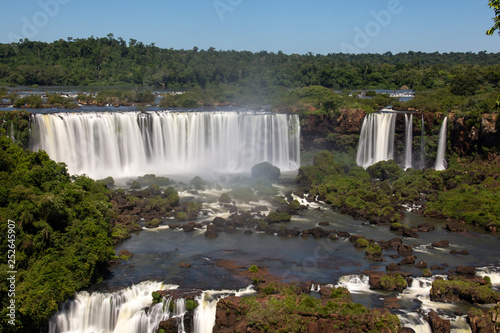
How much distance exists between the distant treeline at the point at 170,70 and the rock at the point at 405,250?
43.3m

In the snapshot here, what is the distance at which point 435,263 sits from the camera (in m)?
20.0

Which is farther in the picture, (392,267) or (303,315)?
(392,267)

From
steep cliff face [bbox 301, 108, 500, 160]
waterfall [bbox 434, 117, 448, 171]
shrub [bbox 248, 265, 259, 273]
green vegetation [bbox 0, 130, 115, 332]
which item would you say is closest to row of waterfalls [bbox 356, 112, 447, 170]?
waterfall [bbox 434, 117, 448, 171]

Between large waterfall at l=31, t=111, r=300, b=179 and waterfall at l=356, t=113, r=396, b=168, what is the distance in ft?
17.4

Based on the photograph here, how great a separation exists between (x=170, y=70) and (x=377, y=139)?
157ft

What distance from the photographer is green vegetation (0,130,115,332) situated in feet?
47.8

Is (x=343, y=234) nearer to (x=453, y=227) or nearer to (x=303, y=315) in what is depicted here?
(x=453, y=227)

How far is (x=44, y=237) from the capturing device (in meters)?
15.9

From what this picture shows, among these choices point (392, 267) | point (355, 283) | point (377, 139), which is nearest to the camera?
point (355, 283)

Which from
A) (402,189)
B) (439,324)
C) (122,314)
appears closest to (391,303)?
(439,324)

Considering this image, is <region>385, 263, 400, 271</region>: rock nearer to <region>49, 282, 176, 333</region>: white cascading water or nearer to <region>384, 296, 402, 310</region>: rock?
<region>384, 296, 402, 310</region>: rock

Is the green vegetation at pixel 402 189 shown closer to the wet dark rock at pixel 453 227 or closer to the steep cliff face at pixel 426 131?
the wet dark rock at pixel 453 227

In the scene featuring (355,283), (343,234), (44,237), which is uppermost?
(44,237)

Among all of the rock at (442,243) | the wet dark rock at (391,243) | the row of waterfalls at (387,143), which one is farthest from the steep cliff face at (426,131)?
the wet dark rock at (391,243)
